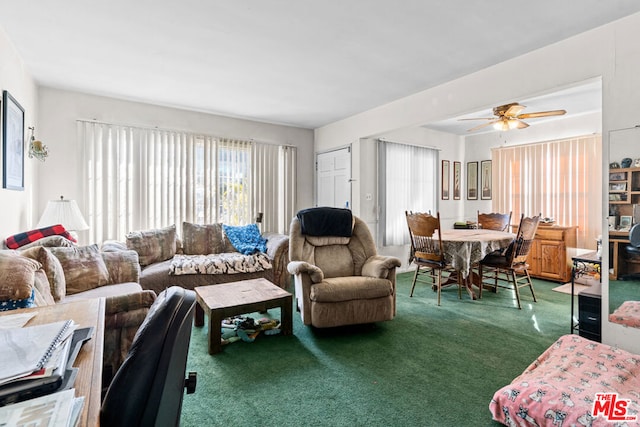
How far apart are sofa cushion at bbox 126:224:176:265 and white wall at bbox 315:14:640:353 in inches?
131

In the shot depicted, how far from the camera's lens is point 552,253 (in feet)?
15.1

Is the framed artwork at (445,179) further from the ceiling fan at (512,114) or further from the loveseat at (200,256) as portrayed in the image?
the loveseat at (200,256)

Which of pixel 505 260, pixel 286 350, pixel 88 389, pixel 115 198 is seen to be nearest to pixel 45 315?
pixel 88 389

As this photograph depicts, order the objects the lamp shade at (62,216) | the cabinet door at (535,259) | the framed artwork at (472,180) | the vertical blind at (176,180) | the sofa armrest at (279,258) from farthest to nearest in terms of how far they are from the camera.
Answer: the framed artwork at (472,180)
the cabinet door at (535,259)
the sofa armrest at (279,258)
the vertical blind at (176,180)
the lamp shade at (62,216)

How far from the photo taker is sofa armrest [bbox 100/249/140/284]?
114 inches

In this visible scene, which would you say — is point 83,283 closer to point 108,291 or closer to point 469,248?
point 108,291

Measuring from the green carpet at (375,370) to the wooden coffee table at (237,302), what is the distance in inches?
5.9

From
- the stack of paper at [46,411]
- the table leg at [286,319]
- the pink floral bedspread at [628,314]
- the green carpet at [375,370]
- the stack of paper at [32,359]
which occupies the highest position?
the stack of paper at [32,359]

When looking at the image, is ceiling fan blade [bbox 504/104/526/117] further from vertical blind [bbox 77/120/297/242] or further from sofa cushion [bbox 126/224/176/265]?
sofa cushion [bbox 126/224/176/265]

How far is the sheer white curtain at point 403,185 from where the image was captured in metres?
4.89

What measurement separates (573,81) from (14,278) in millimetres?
3838

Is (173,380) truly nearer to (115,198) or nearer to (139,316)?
(139,316)

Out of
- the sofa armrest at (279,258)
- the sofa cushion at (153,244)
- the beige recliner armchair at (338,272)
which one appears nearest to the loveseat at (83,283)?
the sofa cushion at (153,244)

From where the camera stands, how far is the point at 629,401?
4.99ft
